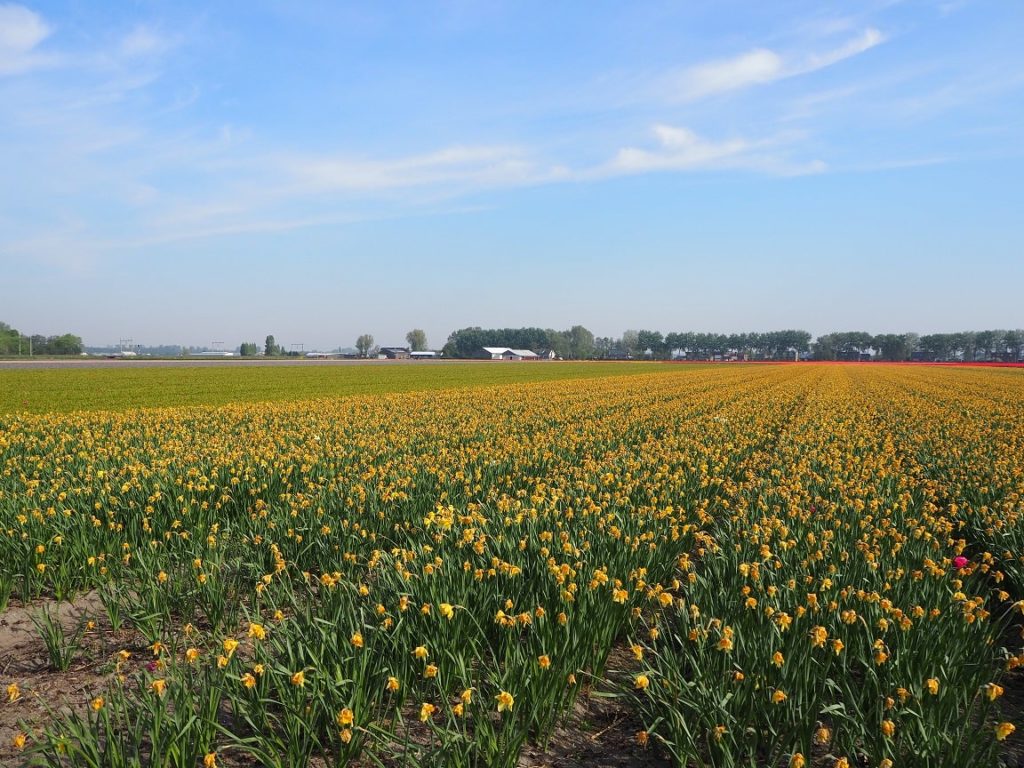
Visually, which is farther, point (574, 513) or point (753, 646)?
point (574, 513)

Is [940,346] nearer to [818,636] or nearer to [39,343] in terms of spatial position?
[818,636]

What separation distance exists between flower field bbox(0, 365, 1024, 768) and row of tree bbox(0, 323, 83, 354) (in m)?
150

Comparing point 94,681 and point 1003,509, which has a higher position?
point 1003,509

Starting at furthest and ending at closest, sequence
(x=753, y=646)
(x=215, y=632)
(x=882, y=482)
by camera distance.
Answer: (x=882, y=482)
(x=215, y=632)
(x=753, y=646)

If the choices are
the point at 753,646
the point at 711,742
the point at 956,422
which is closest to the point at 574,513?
the point at 753,646

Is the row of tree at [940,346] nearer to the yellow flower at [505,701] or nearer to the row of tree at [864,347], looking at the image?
the row of tree at [864,347]

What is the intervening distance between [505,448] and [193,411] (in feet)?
39.7

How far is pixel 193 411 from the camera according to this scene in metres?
18.5

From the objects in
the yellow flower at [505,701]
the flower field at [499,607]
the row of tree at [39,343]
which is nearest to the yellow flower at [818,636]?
the flower field at [499,607]

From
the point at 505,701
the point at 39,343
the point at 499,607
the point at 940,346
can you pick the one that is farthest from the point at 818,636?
the point at 940,346

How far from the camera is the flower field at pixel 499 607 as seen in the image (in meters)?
3.19

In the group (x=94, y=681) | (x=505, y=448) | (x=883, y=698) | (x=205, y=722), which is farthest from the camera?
(x=505, y=448)

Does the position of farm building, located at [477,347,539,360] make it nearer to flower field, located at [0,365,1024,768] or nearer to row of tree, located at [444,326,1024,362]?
row of tree, located at [444,326,1024,362]

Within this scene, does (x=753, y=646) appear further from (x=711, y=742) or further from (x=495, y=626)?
(x=495, y=626)
